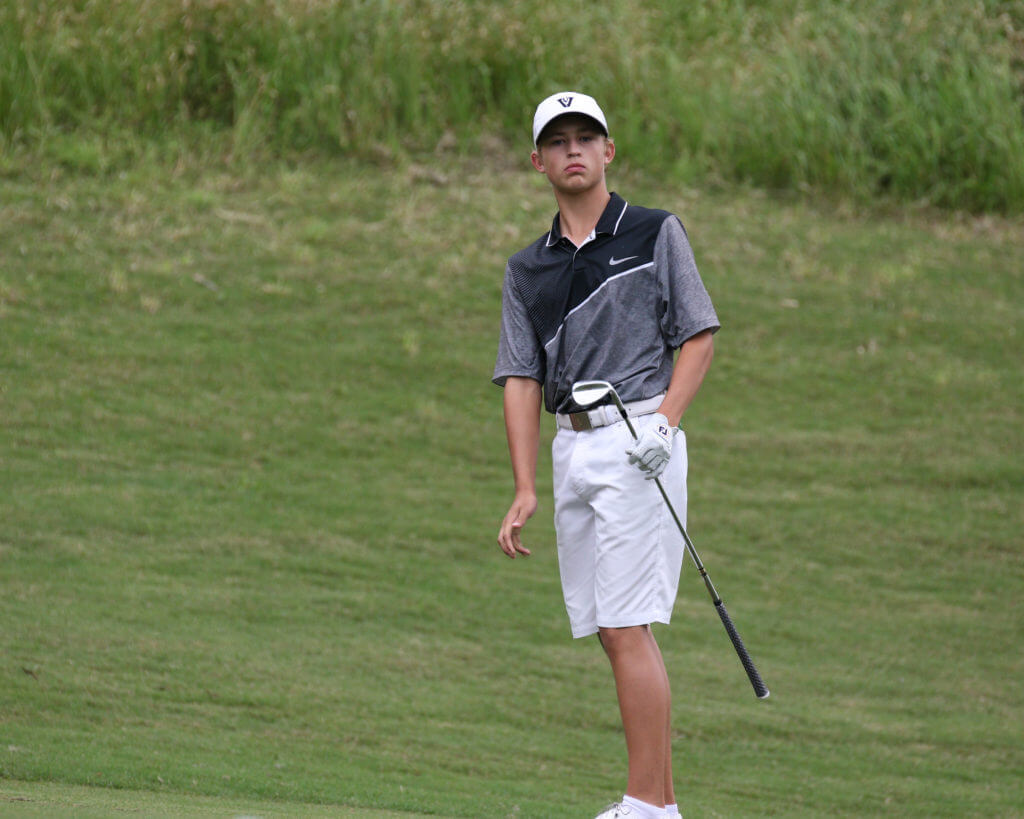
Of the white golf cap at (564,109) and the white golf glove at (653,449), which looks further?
the white golf cap at (564,109)

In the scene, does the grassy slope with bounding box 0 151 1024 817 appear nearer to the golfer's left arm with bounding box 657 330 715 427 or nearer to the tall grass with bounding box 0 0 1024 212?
the tall grass with bounding box 0 0 1024 212

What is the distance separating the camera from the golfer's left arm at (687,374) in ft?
12.5

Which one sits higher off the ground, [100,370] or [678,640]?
[100,370]

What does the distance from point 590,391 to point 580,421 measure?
0.60 feet

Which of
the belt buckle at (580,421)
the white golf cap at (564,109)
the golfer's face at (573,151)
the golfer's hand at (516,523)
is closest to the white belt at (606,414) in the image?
the belt buckle at (580,421)

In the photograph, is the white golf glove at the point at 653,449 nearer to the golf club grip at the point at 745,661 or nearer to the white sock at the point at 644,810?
the golf club grip at the point at 745,661

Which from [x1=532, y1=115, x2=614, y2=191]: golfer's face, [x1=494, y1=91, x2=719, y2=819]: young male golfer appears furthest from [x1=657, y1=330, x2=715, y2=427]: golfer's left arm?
[x1=532, y1=115, x2=614, y2=191]: golfer's face

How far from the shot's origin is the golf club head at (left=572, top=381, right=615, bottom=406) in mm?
3717

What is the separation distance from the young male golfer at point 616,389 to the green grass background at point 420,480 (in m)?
1.01

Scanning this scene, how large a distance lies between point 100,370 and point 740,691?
176 inches

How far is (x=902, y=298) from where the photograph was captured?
11.0 m

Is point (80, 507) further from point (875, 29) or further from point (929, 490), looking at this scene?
point (875, 29)

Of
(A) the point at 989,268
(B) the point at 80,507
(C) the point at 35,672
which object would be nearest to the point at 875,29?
(A) the point at 989,268

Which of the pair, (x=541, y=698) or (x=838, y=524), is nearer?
(x=541, y=698)
